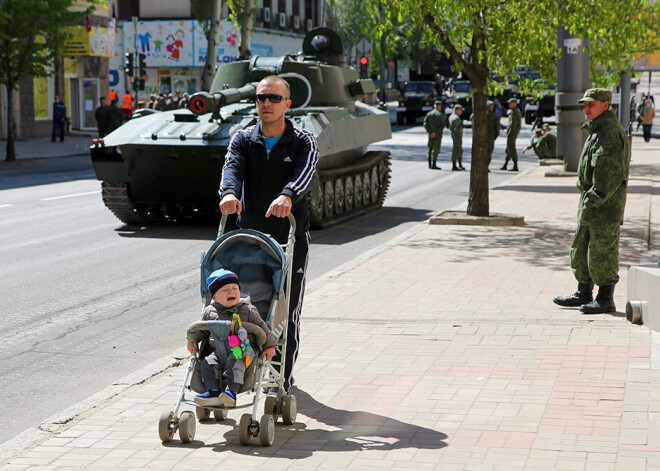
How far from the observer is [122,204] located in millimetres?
16516

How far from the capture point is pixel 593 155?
9258mm

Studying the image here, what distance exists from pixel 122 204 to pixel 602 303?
8873 millimetres

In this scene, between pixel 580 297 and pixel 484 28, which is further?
pixel 484 28

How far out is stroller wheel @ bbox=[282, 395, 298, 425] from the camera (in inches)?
246

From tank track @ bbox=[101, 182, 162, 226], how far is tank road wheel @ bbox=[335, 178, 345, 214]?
2.98 metres

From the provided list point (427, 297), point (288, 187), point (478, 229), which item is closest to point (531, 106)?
Answer: point (478, 229)

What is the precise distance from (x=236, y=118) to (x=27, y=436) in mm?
10927

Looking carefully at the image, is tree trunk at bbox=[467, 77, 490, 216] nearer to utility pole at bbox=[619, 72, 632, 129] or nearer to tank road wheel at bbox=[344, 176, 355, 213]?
tank road wheel at bbox=[344, 176, 355, 213]

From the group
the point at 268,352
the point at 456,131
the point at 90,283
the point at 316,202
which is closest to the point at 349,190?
the point at 316,202

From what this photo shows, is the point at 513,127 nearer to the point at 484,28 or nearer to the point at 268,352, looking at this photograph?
the point at 484,28

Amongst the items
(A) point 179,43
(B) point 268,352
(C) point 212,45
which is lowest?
(B) point 268,352

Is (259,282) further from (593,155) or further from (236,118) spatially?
(236,118)

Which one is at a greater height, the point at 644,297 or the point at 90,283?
the point at 644,297

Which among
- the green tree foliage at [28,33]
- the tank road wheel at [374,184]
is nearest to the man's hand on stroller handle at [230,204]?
the tank road wheel at [374,184]
